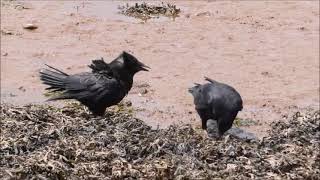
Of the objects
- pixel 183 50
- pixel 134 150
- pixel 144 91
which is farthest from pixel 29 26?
pixel 134 150

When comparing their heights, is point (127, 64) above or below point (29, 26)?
above

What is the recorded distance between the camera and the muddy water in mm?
10633

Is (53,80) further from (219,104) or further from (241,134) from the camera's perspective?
(241,134)

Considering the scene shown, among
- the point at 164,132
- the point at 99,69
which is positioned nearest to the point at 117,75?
the point at 99,69

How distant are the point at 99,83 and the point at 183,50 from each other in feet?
12.5

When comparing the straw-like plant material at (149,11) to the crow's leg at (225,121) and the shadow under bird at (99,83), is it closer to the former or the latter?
the shadow under bird at (99,83)

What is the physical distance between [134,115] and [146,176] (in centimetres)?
238

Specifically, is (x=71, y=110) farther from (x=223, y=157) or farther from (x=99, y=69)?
(x=223, y=157)

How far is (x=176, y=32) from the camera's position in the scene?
44.4 feet

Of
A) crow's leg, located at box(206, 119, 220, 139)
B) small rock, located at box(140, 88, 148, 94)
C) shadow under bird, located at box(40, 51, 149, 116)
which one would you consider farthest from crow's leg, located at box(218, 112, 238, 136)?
small rock, located at box(140, 88, 148, 94)

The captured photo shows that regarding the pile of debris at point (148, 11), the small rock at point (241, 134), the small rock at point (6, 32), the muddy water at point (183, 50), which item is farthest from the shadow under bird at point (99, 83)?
the pile of debris at point (148, 11)

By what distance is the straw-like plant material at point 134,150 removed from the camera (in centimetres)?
776

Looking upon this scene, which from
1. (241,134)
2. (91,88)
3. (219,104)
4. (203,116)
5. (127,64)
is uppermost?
(127,64)

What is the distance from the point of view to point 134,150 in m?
8.33
